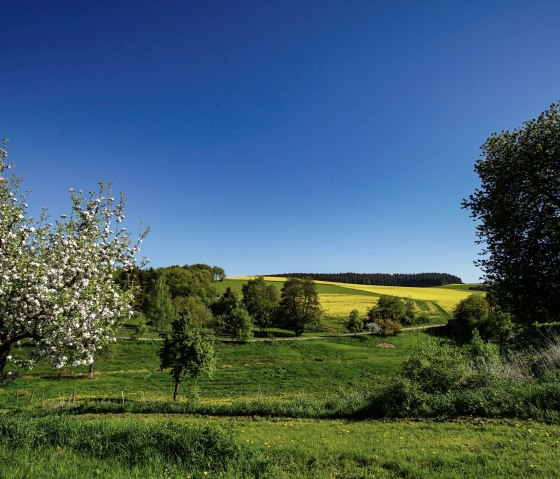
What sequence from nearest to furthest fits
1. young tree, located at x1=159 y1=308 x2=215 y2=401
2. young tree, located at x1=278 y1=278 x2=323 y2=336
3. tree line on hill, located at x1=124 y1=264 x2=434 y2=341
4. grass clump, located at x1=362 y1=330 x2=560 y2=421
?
grass clump, located at x1=362 y1=330 x2=560 y2=421 < young tree, located at x1=159 y1=308 x2=215 y2=401 < tree line on hill, located at x1=124 y1=264 x2=434 y2=341 < young tree, located at x1=278 y1=278 x2=323 y2=336

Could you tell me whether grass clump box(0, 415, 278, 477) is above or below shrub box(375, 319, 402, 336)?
above

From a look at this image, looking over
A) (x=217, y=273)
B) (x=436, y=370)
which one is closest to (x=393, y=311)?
(x=436, y=370)

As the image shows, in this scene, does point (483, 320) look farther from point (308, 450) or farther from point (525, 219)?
point (308, 450)

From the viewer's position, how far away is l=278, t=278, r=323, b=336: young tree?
277ft

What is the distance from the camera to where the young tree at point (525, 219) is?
21312 millimetres

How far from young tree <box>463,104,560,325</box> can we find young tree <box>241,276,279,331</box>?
6964 cm

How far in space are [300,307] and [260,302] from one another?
12.6 m

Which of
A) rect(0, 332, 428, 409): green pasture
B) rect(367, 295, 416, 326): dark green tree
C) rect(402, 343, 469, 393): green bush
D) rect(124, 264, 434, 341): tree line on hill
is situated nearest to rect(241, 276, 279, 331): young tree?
rect(124, 264, 434, 341): tree line on hill

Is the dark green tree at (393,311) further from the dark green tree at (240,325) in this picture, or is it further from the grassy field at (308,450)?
the grassy field at (308,450)

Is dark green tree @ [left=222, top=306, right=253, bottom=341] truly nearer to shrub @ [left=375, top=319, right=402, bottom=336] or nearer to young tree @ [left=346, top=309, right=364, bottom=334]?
young tree @ [left=346, top=309, right=364, bottom=334]

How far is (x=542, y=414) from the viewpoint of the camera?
47.8 feet

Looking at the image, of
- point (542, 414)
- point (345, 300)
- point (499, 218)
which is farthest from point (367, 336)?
point (542, 414)

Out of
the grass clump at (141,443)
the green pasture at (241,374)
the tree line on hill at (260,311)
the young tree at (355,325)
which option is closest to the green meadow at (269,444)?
the grass clump at (141,443)

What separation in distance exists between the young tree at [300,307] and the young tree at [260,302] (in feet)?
12.9
